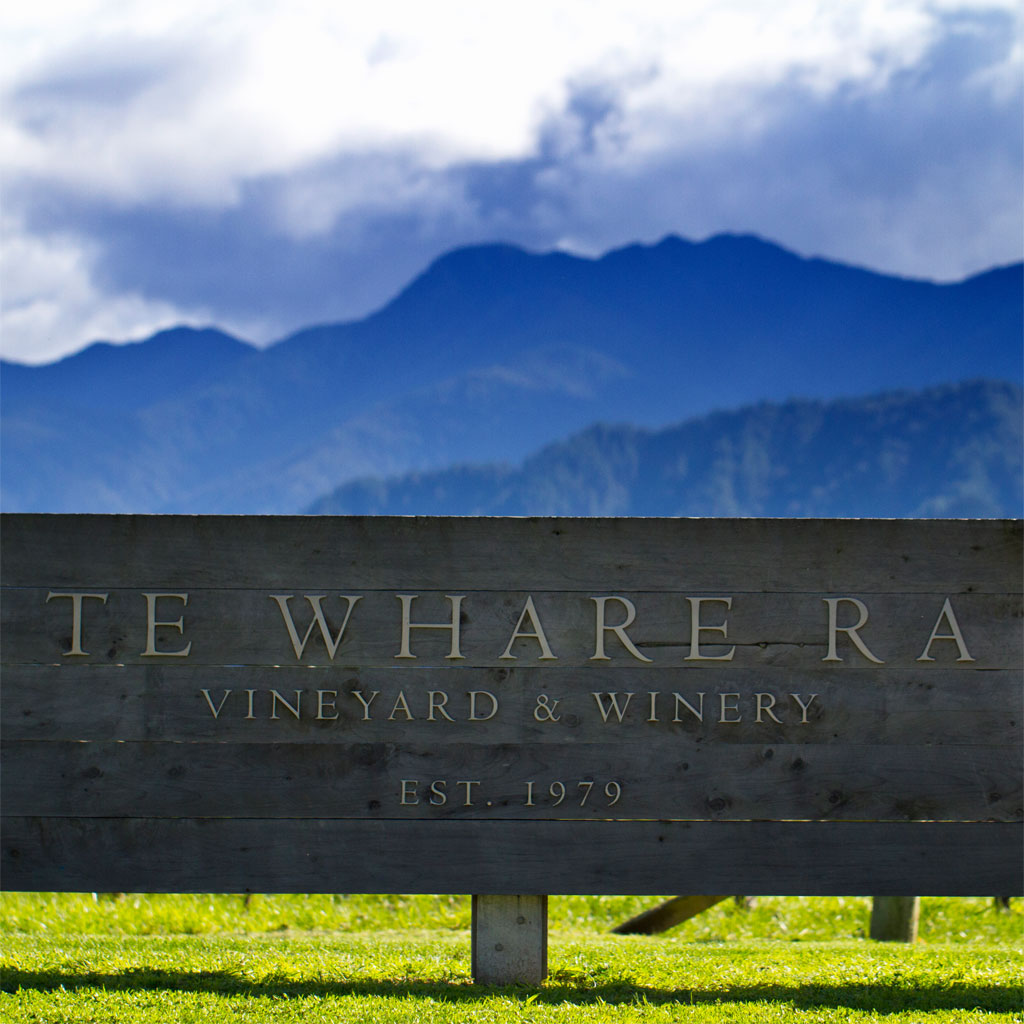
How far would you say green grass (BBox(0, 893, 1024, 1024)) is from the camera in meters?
4.04

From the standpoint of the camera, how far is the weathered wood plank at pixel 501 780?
4590 millimetres

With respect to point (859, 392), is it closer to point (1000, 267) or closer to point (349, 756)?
point (1000, 267)

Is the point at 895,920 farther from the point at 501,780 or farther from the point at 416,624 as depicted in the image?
the point at 416,624

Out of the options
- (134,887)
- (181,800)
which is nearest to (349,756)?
(181,800)

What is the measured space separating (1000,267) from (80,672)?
157398mm

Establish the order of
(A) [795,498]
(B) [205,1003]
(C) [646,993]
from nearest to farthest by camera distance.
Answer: (B) [205,1003]
(C) [646,993]
(A) [795,498]

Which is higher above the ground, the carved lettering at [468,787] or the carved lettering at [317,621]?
the carved lettering at [317,621]

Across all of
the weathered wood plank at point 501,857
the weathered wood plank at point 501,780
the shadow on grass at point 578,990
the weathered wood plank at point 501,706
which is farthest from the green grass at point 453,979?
the weathered wood plank at point 501,706

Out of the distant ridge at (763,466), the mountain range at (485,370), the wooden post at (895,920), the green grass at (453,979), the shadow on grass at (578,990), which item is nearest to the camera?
the green grass at (453,979)

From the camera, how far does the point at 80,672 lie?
464cm

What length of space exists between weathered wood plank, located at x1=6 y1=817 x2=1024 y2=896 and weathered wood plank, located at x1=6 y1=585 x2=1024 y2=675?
0.63 metres

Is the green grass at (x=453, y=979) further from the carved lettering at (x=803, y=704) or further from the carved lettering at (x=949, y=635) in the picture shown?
the carved lettering at (x=949, y=635)

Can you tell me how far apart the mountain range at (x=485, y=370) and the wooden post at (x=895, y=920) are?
138m

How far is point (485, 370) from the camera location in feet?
566
